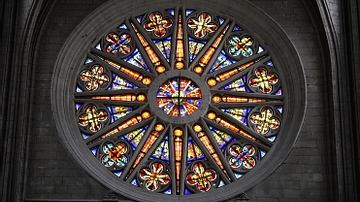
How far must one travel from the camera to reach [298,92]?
2228 cm

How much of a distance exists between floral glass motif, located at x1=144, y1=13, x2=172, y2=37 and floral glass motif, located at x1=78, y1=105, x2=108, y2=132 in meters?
1.99

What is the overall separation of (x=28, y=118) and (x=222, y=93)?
3723mm

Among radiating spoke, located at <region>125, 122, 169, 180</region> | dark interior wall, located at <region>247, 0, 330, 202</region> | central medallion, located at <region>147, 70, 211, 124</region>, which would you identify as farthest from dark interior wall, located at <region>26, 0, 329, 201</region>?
central medallion, located at <region>147, 70, 211, 124</region>

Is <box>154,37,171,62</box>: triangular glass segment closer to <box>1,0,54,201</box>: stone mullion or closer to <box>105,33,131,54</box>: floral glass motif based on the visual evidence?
<box>105,33,131,54</box>: floral glass motif

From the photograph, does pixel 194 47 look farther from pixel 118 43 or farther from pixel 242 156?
pixel 242 156

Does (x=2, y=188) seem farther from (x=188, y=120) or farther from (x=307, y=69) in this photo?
(x=307, y=69)

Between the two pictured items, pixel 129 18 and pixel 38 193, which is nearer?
pixel 38 193

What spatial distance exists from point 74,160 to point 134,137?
4.50 ft

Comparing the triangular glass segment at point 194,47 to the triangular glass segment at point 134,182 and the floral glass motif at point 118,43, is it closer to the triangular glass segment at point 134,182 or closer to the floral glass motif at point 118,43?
the floral glass motif at point 118,43

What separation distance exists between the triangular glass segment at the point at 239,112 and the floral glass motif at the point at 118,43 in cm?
225

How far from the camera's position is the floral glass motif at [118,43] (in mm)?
22844

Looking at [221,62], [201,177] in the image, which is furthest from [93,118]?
[221,62]

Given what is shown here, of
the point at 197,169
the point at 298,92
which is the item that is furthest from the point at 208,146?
the point at 298,92

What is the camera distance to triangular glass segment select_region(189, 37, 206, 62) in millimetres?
22922
